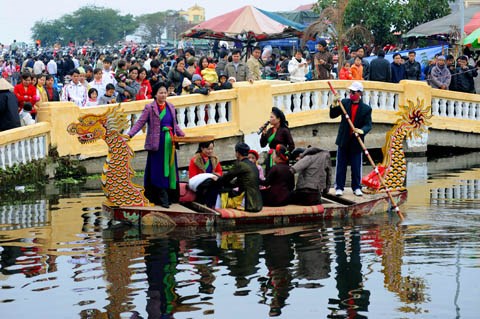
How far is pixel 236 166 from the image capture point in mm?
14688

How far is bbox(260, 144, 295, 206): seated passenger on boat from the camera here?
14875 millimetres

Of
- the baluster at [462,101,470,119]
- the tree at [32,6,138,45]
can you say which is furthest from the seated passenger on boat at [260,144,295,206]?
the tree at [32,6,138,45]

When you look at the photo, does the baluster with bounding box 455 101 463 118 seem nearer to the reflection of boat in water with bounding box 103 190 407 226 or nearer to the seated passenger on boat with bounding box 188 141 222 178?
the reflection of boat in water with bounding box 103 190 407 226

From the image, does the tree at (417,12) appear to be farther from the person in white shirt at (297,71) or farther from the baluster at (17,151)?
the baluster at (17,151)

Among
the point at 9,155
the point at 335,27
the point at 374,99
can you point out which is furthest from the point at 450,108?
the point at 9,155

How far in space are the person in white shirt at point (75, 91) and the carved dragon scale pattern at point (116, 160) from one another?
5.89 meters

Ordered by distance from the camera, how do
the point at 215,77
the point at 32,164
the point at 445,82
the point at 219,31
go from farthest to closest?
the point at 219,31 < the point at 445,82 < the point at 215,77 < the point at 32,164

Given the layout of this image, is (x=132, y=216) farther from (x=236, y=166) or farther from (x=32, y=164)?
(x=32, y=164)

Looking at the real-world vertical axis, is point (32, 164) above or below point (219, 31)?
below

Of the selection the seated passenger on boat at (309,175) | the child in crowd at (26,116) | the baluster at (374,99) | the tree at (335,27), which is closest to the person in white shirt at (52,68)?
the tree at (335,27)

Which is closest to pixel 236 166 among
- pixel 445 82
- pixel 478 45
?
pixel 445 82

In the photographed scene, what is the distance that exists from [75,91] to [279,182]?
6744 millimetres

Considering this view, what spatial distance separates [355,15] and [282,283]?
26089 millimetres

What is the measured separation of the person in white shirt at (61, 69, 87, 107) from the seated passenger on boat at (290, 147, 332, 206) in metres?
6.46
